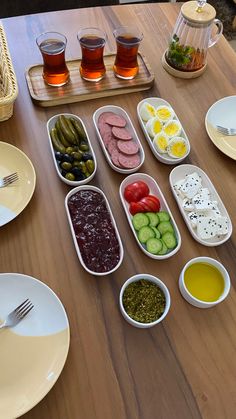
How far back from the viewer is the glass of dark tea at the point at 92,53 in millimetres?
1253

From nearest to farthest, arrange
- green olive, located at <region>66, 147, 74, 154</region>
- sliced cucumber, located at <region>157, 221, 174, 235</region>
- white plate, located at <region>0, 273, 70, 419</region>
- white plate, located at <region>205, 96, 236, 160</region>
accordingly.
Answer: white plate, located at <region>0, 273, 70, 419</region>, sliced cucumber, located at <region>157, 221, 174, 235</region>, green olive, located at <region>66, 147, 74, 154</region>, white plate, located at <region>205, 96, 236, 160</region>

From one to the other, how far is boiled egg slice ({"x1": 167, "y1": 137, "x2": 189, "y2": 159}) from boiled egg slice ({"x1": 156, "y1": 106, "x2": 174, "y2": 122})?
10 cm

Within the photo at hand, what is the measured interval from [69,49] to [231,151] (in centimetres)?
70

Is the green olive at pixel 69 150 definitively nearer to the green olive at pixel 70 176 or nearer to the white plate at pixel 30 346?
the green olive at pixel 70 176

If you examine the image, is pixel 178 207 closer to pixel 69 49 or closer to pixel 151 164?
pixel 151 164

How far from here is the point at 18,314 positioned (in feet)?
2.88

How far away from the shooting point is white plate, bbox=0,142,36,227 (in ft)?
3.37

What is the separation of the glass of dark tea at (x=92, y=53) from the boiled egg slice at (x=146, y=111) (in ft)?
0.70

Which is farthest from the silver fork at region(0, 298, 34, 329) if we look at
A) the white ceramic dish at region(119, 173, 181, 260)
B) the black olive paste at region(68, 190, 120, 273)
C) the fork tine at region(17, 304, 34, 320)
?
the white ceramic dish at region(119, 173, 181, 260)

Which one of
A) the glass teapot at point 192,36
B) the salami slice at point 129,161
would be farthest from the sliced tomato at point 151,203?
the glass teapot at point 192,36

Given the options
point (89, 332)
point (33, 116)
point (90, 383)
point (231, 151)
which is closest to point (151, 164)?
point (231, 151)

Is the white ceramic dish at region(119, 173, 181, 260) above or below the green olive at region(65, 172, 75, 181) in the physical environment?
below

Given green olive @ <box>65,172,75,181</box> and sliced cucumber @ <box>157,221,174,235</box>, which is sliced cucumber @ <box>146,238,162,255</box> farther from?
green olive @ <box>65,172,75,181</box>

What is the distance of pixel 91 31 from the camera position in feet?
4.22
